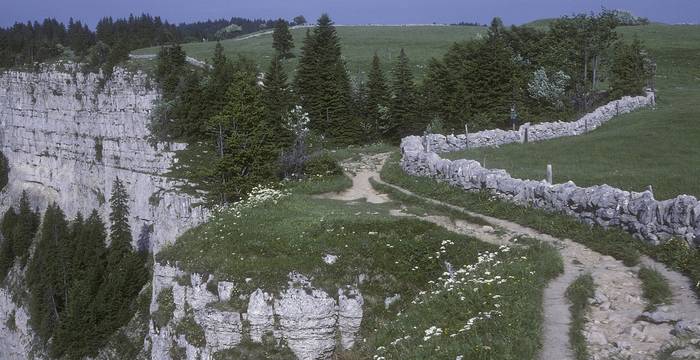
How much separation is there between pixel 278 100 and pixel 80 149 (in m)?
31.8

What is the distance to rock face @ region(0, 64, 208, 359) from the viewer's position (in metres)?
62.4

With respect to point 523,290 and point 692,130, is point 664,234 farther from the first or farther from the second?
point 692,130

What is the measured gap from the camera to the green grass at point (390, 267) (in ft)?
45.2

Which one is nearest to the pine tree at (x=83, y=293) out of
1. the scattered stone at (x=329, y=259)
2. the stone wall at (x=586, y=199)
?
the stone wall at (x=586, y=199)

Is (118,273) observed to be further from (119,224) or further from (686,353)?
(686,353)

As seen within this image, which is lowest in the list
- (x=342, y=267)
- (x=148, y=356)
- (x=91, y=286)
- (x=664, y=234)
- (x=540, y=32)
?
(x=91, y=286)

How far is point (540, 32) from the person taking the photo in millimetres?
72125

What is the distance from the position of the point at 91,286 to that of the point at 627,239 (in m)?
54.7

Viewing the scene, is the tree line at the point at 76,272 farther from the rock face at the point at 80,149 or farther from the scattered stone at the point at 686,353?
the scattered stone at the point at 686,353

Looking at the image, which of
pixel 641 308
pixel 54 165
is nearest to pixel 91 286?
pixel 54 165

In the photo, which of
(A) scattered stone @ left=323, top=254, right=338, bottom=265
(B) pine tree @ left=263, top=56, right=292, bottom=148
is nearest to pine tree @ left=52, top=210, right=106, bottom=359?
(B) pine tree @ left=263, top=56, right=292, bottom=148

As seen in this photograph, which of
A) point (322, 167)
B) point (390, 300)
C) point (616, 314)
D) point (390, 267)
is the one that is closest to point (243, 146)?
point (322, 167)

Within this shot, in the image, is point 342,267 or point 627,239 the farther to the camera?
point 342,267

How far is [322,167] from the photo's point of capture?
34.1 meters
